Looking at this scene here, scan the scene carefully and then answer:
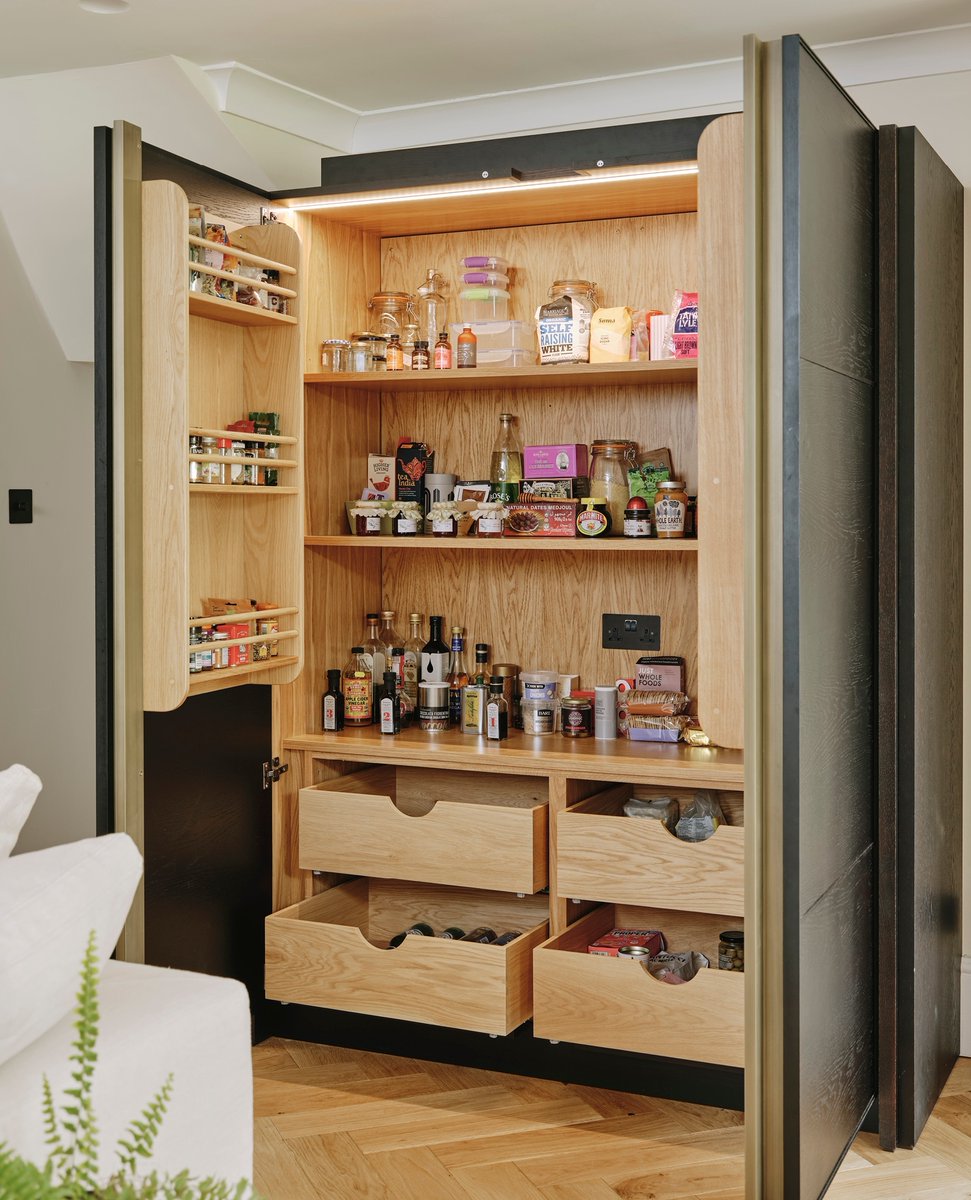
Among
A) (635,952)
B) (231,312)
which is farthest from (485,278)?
(635,952)

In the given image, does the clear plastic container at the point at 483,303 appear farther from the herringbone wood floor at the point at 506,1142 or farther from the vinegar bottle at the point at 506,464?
the herringbone wood floor at the point at 506,1142

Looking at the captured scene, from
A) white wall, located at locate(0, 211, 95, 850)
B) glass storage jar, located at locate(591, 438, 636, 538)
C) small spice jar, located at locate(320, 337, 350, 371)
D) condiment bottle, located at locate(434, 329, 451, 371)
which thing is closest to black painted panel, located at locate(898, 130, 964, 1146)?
glass storage jar, located at locate(591, 438, 636, 538)

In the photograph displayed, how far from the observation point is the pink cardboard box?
308cm

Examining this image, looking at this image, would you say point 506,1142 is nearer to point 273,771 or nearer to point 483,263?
point 273,771

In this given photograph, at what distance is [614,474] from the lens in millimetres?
3039

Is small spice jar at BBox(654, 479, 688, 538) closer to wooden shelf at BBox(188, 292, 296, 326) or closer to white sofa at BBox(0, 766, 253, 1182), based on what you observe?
wooden shelf at BBox(188, 292, 296, 326)

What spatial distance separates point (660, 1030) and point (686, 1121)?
21 cm

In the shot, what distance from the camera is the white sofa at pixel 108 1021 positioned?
4.13 ft

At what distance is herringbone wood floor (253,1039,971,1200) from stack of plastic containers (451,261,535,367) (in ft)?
5.52

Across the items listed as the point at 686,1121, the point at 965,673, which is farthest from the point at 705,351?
the point at 686,1121

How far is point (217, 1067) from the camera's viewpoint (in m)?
1.49

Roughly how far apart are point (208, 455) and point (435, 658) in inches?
35.8

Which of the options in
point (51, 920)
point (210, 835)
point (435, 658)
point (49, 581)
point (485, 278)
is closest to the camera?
point (51, 920)

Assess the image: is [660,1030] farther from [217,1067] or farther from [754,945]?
[217,1067]
